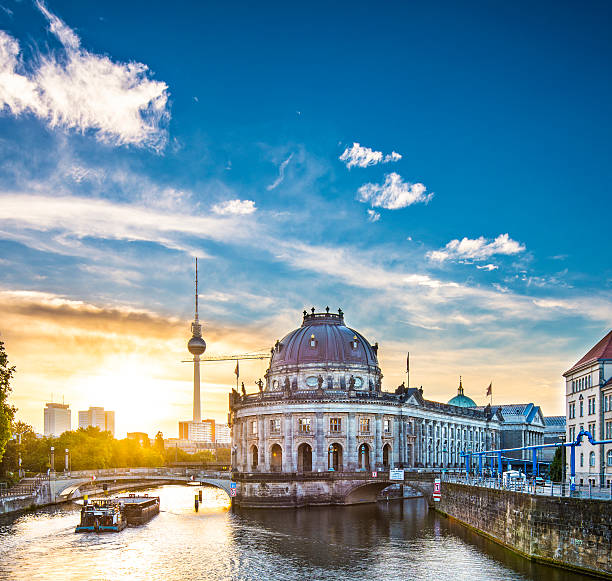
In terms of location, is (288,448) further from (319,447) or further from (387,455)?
(387,455)

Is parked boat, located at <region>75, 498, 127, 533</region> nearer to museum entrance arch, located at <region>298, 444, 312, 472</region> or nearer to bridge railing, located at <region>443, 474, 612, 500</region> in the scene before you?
bridge railing, located at <region>443, 474, 612, 500</region>

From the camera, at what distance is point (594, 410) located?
84.4 metres

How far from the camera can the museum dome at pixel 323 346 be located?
141500mm

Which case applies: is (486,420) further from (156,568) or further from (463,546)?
(156,568)

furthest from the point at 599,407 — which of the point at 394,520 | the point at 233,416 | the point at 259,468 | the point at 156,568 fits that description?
the point at 233,416

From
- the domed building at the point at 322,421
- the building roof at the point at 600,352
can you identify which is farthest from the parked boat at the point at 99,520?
the building roof at the point at 600,352

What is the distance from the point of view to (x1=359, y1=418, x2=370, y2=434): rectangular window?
126 m

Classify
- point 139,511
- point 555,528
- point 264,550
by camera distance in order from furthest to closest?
1. point 139,511
2. point 264,550
3. point 555,528

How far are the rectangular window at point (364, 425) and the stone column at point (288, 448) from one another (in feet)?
37.4

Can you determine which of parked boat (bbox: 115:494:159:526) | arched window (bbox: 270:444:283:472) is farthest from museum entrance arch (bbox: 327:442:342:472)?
parked boat (bbox: 115:494:159:526)

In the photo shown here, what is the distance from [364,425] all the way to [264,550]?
5974 centimetres

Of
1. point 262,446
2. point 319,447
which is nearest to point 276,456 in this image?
point 262,446

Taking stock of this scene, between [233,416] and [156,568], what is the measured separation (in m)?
77.9

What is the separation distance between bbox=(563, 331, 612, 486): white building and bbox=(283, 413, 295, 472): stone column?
46.4 metres
